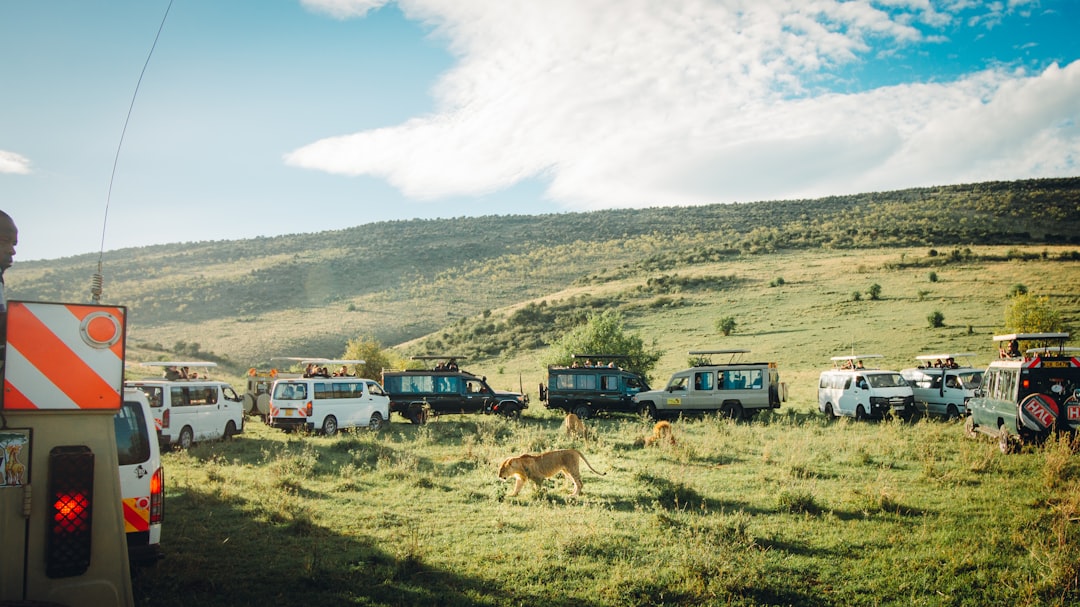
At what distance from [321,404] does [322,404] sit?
0.04 meters

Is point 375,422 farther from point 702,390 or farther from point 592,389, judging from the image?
point 702,390

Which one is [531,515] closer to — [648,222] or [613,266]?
[613,266]

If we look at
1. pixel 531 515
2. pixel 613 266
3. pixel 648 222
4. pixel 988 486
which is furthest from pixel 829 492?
pixel 648 222

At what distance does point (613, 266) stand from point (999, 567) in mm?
73669

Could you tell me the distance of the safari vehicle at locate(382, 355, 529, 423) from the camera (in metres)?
23.5

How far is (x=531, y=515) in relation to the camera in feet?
31.3

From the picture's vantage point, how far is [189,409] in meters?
17.0

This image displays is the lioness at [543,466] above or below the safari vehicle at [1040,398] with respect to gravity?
below

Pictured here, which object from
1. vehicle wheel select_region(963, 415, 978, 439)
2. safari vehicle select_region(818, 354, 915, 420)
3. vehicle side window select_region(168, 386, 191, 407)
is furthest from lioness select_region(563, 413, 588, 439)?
vehicle side window select_region(168, 386, 191, 407)

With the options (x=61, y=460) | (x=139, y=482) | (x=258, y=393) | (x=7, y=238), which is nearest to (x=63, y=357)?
(x=61, y=460)

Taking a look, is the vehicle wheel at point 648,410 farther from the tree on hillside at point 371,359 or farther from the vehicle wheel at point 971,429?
the tree on hillside at point 371,359

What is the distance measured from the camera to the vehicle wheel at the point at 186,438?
55.1ft

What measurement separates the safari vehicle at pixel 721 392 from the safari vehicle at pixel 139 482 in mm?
17942

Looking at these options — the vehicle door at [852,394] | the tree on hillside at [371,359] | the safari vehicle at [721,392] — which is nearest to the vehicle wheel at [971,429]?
the vehicle door at [852,394]
